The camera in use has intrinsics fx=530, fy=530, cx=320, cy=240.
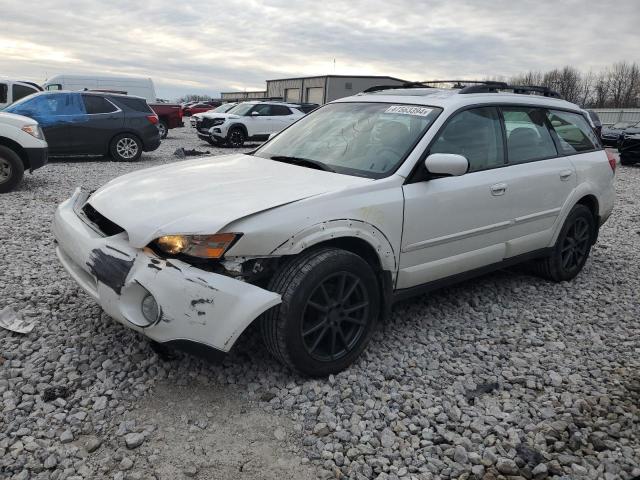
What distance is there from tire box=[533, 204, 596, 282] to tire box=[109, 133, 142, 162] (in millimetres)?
10138

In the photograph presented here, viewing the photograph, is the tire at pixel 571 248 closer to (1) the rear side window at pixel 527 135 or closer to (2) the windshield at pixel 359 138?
(1) the rear side window at pixel 527 135

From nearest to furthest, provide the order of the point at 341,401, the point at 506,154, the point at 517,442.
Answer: the point at 517,442
the point at 341,401
the point at 506,154

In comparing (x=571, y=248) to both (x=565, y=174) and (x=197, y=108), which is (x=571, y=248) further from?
(x=197, y=108)

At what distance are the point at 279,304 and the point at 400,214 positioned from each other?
0.97m

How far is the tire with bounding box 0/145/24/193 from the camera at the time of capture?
7840 mm

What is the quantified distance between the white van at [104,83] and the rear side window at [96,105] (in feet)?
24.7

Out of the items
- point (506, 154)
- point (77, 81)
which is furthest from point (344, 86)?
point (506, 154)

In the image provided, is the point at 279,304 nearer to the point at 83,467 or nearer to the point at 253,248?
the point at 253,248

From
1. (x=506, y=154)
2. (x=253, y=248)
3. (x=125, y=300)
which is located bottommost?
(x=125, y=300)

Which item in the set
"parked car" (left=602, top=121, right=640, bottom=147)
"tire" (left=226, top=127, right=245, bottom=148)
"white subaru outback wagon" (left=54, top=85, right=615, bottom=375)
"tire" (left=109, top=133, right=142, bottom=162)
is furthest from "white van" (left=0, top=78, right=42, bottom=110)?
"parked car" (left=602, top=121, right=640, bottom=147)

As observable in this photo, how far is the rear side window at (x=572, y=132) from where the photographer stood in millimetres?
4727

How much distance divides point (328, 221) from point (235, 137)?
15.0 meters

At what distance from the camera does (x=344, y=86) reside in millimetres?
51156

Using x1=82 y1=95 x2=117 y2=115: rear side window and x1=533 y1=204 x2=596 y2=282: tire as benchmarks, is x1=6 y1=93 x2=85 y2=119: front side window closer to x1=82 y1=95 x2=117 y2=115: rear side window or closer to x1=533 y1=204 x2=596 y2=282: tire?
x1=82 y1=95 x2=117 y2=115: rear side window
